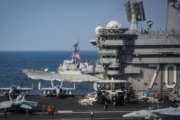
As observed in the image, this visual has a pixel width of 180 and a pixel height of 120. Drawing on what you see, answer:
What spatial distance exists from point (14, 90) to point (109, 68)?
11607 mm

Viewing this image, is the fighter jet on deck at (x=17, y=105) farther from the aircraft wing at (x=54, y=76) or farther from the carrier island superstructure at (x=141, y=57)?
the aircraft wing at (x=54, y=76)

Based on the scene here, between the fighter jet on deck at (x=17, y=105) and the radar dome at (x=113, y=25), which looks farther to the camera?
the radar dome at (x=113, y=25)

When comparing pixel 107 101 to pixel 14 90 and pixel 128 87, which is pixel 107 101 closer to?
Answer: pixel 128 87

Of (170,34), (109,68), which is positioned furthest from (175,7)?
(109,68)

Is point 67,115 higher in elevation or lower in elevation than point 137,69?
lower

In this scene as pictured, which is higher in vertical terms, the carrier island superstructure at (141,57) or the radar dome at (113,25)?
the radar dome at (113,25)

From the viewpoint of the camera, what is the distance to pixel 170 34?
115 feet

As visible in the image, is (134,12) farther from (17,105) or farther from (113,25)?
(17,105)

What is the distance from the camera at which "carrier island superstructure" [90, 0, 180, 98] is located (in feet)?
111

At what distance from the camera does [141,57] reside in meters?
35.0

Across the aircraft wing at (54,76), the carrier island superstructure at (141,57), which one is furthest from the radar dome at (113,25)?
the aircraft wing at (54,76)

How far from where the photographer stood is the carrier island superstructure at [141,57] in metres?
33.9

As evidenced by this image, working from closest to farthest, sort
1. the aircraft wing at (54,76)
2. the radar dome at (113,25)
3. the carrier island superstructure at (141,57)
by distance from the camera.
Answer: the carrier island superstructure at (141,57)
the radar dome at (113,25)
the aircraft wing at (54,76)

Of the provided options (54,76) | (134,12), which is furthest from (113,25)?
(54,76)
